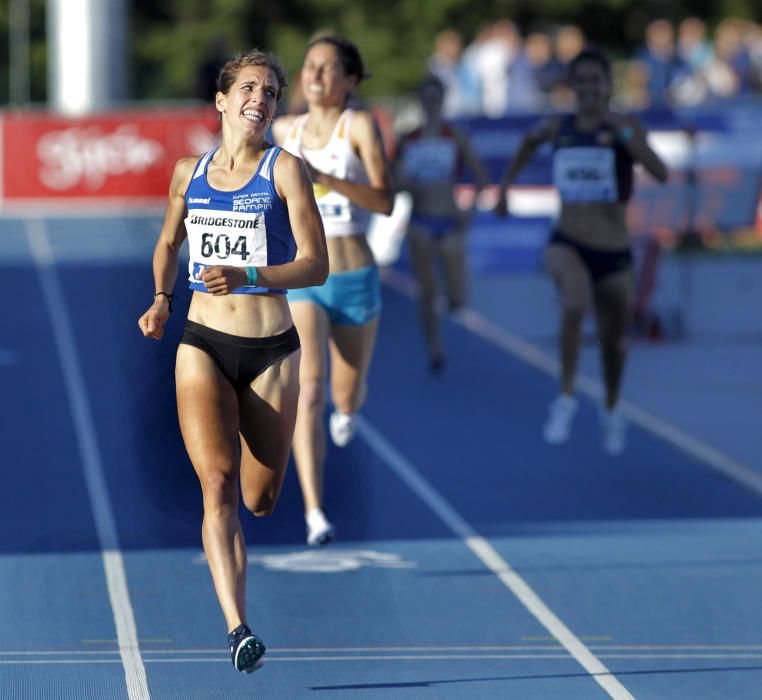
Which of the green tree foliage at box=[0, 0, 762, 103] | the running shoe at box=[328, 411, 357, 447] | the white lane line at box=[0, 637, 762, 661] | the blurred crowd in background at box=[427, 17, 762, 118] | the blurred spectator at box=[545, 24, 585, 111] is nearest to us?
the white lane line at box=[0, 637, 762, 661]

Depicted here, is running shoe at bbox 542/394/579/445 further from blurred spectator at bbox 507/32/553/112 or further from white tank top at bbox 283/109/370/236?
blurred spectator at bbox 507/32/553/112

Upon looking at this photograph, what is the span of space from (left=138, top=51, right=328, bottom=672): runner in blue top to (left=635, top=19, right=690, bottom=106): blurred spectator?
19.6m

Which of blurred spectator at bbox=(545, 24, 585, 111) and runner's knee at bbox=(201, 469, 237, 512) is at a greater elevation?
blurred spectator at bbox=(545, 24, 585, 111)

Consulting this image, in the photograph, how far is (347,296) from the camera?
28.0 ft

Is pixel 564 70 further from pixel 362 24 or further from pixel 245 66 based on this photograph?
pixel 245 66

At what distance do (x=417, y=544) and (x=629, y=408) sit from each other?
4.53 m

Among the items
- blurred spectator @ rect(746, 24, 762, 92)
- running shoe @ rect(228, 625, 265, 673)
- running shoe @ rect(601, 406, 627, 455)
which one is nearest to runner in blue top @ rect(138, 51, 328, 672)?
running shoe @ rect(228, 625, 265, 673)

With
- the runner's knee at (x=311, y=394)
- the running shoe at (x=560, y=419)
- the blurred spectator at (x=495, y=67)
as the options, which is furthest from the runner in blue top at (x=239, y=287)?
the blurred spectator at (x=495, y=67)

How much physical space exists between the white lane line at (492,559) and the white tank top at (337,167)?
1.73 m

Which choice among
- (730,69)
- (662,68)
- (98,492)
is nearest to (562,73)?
(662,68)

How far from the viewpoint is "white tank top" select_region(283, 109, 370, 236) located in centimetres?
846

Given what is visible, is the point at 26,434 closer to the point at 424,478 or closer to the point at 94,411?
the point at 94,411

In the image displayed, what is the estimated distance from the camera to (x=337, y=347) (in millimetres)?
8773

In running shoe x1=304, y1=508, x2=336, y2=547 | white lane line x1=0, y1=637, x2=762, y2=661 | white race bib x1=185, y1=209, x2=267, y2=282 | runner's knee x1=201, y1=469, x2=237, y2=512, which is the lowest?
white lane line x1=0, y1=637, x2=762, y2=661
